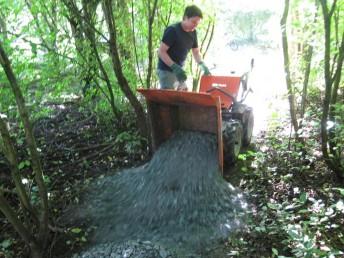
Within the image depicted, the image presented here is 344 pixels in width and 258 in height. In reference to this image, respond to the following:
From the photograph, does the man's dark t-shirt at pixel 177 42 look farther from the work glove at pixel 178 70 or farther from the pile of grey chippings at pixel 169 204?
the pile of grey chippings at pixel 169 204

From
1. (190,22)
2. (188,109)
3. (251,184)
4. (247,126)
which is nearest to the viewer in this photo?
(251,184)

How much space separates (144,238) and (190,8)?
2727 mm

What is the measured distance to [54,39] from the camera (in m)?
4.66

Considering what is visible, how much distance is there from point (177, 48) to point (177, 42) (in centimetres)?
9

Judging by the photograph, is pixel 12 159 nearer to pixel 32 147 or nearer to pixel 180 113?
pixel 32 147

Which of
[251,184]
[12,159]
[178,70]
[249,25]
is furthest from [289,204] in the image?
[249,25]

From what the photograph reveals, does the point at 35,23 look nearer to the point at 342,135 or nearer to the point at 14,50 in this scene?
the point at 14,50

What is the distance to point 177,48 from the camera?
5.00 meters

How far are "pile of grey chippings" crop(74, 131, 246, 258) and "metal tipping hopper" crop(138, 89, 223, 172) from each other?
12 centimetres

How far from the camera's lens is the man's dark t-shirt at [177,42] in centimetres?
480

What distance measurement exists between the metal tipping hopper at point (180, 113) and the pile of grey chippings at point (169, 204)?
12cm

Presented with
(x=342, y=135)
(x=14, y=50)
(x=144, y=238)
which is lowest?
(x=144, y=238)

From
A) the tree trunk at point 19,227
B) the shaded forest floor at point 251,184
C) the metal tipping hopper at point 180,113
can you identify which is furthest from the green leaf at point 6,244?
the metal tipping hopper at point 180,113

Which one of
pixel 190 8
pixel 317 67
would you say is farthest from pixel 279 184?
pixel 190 8
